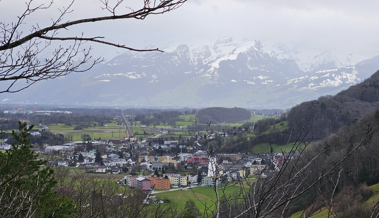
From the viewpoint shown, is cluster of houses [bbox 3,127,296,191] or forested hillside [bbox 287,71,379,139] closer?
cluster of houses [bbox 3,127,296,191]

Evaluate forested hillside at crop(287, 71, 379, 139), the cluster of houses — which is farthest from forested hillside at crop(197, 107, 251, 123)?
forested hillside at crop(287, 71, 379, 139)

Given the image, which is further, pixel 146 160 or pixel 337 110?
pixel 337 110

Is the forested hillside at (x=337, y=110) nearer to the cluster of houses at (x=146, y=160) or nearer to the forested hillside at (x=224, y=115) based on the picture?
the cluster of houses at (x=146, y=160)

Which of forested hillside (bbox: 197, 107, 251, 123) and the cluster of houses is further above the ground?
forested hillside (bbox: 197, 107, 251, 123)

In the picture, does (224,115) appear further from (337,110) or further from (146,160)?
(146,160)

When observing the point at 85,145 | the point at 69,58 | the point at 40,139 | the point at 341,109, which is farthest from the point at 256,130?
the point at 69,58

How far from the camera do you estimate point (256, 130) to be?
55.6 metres

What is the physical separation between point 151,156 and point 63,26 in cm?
4722

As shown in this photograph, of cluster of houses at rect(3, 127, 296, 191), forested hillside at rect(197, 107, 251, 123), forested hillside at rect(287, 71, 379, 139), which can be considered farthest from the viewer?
forested hillside at rect(197, 107, 251, 123)

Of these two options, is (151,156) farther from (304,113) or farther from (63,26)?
(63,26)

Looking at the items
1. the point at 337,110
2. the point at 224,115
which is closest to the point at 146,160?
the point at 337,110

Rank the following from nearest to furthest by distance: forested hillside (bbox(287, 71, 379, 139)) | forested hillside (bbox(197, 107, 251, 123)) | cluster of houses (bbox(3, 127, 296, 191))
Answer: cluster of houses (bbox(3, 127, 296, 191)) < forested hillside (bbox(287, 71, 379, 139)) < forested hillside (bbox(197, 107, 251, 123))

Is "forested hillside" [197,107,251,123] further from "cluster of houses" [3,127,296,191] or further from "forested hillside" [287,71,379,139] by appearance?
"forested hillside" [287,71,379,139]

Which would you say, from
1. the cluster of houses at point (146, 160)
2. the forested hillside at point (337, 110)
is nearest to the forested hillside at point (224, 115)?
the cluster of houses at point (146, 160)
